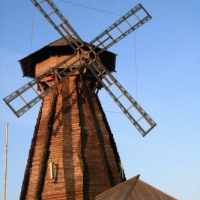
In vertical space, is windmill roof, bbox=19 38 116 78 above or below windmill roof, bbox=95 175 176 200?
above

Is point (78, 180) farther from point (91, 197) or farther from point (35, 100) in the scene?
point (35, 100)

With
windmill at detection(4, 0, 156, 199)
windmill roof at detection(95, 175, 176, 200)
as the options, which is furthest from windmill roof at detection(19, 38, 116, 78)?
windmill roof at detection(95, 175, 176, 200)

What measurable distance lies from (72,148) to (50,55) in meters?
5.10

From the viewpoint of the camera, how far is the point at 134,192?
15.8 m

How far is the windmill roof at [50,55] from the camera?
20.2 metres

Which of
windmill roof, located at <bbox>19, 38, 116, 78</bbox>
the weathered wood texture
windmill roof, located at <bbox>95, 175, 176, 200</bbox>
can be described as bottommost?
windmill roof, located at <bbox>95, 175, 176, 200</bbox>

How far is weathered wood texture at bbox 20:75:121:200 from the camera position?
1725cm

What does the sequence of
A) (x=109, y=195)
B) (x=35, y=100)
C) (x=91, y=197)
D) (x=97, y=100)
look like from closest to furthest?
1. (x=109, y=195)
2. (x=91, y=197)
3. (x=35, y=100)
4. (x=97, y=100)

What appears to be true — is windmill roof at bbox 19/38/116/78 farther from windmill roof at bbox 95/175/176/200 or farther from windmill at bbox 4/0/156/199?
windmill roof at bbox 95/175/176/200

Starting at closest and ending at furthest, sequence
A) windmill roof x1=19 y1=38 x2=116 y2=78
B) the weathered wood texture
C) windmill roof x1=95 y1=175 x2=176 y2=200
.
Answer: windmill roof x1=95 y1=175 x2=176 y2=200, the weathered wood texture, windmill roof x1=19 y1=38 x2=116 y2=78

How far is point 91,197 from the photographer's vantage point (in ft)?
56.0

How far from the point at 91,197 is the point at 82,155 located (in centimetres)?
182

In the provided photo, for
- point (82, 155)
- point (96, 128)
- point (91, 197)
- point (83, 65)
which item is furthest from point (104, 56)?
point (91, 197)

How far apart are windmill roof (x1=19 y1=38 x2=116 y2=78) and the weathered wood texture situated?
1.62 meters
